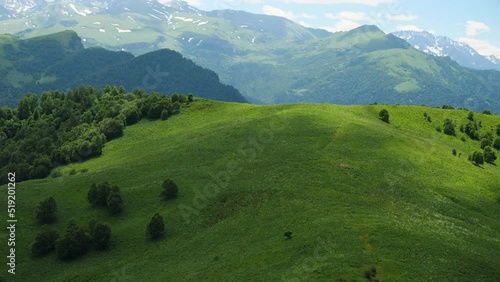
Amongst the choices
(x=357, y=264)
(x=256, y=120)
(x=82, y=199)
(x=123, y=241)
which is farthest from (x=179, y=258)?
(x=256, y=120)

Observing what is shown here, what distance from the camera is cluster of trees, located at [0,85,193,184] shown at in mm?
134750

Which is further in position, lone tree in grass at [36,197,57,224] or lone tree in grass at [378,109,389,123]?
lone tree in grass at [378,109,389,123]

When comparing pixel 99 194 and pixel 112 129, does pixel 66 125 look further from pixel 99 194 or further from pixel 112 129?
pixel 99 194

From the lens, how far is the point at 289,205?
77.6 metres

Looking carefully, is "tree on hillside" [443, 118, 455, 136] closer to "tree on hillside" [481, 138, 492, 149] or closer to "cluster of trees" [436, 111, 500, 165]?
"cluster of trees" [436, 111, 500, 165]

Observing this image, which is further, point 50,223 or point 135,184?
point 135,184

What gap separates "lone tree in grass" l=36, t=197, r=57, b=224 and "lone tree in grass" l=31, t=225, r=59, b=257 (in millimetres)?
7698

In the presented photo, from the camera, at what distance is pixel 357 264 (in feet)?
181

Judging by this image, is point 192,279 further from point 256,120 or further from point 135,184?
point 256,120

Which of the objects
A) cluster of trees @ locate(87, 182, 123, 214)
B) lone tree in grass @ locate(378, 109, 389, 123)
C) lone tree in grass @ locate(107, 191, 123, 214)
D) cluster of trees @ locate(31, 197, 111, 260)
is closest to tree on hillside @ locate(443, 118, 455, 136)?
lone tree in grass @ locate(378, 109, 389, 123)

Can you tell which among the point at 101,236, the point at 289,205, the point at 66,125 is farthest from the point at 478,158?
the point at 66,125

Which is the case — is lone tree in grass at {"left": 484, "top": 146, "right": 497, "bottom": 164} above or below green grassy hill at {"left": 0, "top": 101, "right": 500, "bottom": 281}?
above

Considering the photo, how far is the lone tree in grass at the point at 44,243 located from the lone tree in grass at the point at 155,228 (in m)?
18.1

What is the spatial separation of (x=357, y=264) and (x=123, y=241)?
44678 millimetres
